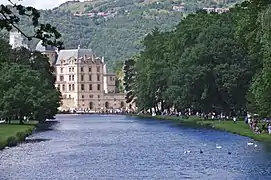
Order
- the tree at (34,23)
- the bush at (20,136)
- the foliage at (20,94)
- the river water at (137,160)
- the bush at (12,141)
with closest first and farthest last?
1. the tree at (34,23)
2. the river water at (137,160)
3. the bush at (12,141)
4. the bush at (20,136)
5. the foliage at (20,94)

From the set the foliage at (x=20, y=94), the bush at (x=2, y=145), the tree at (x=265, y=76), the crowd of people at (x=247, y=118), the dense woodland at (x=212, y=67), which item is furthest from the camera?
the dense woodland at (x=212, y=67)

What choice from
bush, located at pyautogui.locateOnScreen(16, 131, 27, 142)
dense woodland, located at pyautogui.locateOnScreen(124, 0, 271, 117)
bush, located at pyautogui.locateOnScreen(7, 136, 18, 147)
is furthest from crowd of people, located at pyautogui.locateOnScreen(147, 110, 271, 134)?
bush, located at pyautogui.locateOnScreen(7, 136, 18, 147)

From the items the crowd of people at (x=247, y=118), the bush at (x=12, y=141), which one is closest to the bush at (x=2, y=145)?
the bush at (x=12, y=141)

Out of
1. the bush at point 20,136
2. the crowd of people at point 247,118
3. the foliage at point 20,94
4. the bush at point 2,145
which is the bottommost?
the bush at point 2,145

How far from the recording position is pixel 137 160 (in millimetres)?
39406

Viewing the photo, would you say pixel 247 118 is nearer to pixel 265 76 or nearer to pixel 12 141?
pixel 265 76

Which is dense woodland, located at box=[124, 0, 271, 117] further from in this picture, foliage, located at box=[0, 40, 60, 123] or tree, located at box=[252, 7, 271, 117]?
foliage, located at box=[0, 40, 60, 123]

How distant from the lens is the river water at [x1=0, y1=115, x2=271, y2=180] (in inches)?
1276

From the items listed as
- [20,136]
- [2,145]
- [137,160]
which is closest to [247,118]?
[20,136]

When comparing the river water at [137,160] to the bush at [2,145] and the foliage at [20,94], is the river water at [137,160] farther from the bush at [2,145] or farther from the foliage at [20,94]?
the foliage at [20,94]

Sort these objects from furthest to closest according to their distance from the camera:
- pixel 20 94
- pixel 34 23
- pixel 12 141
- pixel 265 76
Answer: pixel 20 94, pixel 12 141, pixel 265 76, pixel 34 23

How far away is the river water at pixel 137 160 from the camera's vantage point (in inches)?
1276

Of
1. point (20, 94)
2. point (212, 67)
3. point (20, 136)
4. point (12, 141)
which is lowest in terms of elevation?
point (12, 141)

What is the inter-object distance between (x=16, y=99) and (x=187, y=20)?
106 feet
